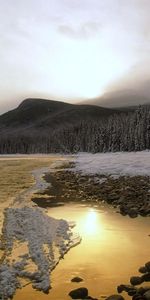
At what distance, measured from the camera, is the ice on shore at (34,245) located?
8.59 m

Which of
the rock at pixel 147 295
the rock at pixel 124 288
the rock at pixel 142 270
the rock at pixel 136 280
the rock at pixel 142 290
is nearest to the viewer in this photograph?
the rock at pixel 147 295

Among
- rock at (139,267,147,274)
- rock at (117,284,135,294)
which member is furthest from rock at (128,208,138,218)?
rock at (117,284,135,294)

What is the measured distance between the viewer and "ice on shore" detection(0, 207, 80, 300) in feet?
28.2

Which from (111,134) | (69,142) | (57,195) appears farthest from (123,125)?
(57,195)

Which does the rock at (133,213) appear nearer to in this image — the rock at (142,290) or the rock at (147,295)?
the rock at (142,290)

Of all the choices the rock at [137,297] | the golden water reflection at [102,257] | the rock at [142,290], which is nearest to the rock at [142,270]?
the golden water reflection at [102,257]

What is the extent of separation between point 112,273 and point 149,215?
23.2 feet

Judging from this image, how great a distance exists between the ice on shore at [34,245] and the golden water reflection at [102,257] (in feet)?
0.76

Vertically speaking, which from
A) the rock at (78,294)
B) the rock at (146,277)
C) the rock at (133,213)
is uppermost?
the rock at (133,213)

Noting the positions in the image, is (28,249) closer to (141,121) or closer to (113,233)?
(113,233)

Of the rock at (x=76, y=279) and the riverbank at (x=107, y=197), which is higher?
the riverbank at (x=107, y=197)

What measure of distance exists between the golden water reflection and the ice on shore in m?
0.23

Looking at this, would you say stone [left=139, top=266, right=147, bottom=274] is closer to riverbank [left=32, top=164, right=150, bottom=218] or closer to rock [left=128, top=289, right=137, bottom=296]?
rock [left=128, top=289, right=137, bottom=296]

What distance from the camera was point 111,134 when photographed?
13338cm
